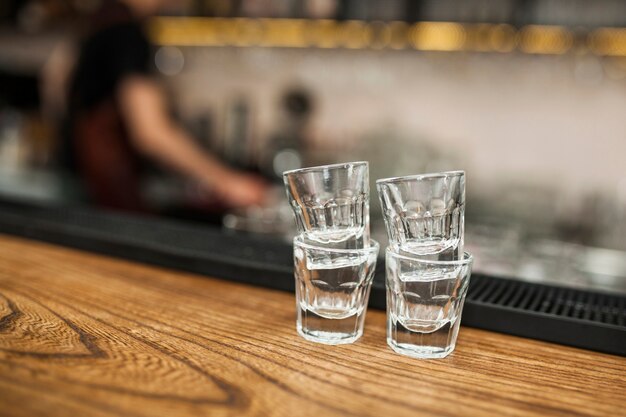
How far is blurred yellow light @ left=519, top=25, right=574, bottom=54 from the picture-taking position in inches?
109

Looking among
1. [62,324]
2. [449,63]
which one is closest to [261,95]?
[449,63]

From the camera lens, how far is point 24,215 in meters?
1.42

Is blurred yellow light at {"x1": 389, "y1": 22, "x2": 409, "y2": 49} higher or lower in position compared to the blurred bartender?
higher

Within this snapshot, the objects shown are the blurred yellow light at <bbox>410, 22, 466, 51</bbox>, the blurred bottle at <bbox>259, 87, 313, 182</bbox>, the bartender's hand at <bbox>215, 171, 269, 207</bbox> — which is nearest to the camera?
the bartender's hand at <bbox>215, 171, 269, 207</bbox>

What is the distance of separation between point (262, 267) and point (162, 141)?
162 cm

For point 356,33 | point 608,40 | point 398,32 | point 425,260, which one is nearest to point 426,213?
point 425,260

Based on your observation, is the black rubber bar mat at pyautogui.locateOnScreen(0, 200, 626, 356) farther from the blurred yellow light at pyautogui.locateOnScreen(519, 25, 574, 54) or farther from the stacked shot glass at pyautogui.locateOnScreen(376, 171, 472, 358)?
the blurred yellow light at pyautogui.locateOnScreen(519, 25, 574, 54)

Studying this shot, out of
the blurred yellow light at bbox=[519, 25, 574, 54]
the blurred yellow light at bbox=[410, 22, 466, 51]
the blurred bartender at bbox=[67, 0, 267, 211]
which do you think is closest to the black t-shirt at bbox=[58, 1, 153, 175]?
the blurred bartender at bbox=[67, 0, 267, 211]

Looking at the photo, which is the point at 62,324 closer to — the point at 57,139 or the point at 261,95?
the point at 261,95

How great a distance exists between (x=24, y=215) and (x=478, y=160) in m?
2.56

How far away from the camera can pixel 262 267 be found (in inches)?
39.8

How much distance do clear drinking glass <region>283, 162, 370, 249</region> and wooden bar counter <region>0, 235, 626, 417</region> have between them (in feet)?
0.42

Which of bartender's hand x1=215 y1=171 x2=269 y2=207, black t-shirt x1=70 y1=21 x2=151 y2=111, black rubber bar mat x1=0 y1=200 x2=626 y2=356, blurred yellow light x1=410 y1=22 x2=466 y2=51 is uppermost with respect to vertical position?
blurred yellow light x1=410 y1=22 x2=466 y2=51

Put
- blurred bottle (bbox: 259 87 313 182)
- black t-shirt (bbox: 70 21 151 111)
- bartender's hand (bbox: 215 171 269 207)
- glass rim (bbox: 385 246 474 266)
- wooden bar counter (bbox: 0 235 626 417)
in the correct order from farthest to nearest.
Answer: blurred bottle (bbox: 259 87 313 182) → bartender's hand (bbox: 215 171 269 207) → black t-shirt (bbox: 70 21 151 111) → glass rim (bbox: 385 246 474 266) → wooden bar counter (bbox: 0 235 626 417)
